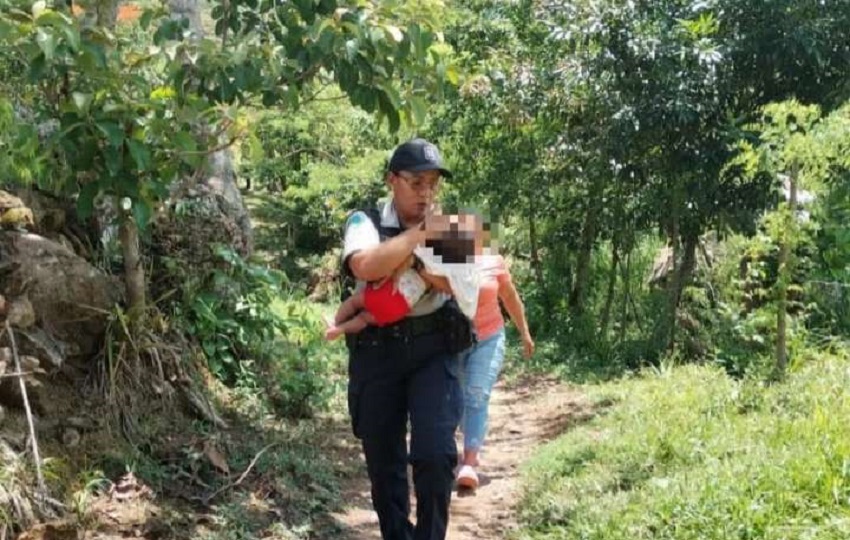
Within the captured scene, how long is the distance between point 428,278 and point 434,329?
21 cm

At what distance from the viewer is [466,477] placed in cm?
466

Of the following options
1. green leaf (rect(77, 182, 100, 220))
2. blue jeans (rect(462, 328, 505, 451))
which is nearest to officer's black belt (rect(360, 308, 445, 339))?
blue jeans (rect(462, 328, 505, 451))

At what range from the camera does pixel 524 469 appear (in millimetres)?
5438

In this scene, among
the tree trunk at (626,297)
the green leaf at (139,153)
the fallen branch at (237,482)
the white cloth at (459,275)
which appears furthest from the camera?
the tree trunk at (626,297)

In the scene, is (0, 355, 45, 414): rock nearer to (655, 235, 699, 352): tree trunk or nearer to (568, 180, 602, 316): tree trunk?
(655, 235, 699, 352): tree trunk

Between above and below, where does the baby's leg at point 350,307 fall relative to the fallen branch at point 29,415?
above

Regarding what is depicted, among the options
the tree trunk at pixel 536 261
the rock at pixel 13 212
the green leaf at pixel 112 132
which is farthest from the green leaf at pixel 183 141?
the tree trunk at pixel 536 261

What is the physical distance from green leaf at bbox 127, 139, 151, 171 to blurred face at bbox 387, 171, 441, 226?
1.21m

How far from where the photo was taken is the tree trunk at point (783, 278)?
5.38 metres

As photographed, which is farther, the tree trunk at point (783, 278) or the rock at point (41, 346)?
the tree trunk at point (783, 278)

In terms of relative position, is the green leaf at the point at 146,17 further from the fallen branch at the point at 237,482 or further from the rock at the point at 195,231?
the fallen branch at the point at 237,482

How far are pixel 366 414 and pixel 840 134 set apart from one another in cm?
324

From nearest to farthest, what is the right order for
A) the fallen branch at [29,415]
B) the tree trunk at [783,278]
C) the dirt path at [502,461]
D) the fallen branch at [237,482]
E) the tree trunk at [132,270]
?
the fallen branch at [29,415]
the fallen branch at [237,482]
the dirt path at [502,461]
the tree trunk at [132,270]
the tree trunk at [783,278]

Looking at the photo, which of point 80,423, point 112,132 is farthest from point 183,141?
point 80,423
